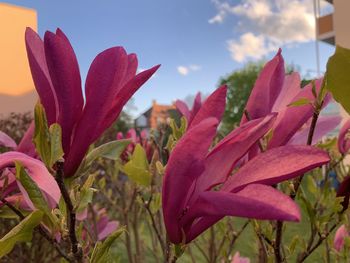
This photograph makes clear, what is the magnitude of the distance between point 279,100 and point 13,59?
12.9 metres

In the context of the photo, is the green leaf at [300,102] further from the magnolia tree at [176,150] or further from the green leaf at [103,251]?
the green leaf at [103,251]

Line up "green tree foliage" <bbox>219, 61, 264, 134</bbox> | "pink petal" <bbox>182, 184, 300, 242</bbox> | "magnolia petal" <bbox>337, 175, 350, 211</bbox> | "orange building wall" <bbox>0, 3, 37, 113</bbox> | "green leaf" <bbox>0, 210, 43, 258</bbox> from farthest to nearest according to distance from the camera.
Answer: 1. "green tree foliage" <bbox>219, 61, 264, 134</bbox>
2. "orange building wall" <bbox>0, 3, 37, 113</bbox>
3. "magnolia petal" <bbox>337, 175, 350, 211</bbox>
4. "green leaf" <bbox>0, 210, 43, 258</bbox>
5. "pink petal" <bbox>182, 184, 300, 242</bbox>

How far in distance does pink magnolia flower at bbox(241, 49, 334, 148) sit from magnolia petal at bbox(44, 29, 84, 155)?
19cm

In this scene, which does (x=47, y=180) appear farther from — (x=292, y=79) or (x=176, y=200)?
(x=292, y=79)

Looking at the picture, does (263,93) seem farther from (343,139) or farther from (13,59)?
(13,59)

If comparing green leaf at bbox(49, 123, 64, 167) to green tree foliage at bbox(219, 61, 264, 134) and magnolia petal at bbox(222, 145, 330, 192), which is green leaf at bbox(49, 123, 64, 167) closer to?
magnolia petal at bbox(222, 145, 330, 192)

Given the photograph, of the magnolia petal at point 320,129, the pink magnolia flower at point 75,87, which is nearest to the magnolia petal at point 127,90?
the pink magnolia flower at point 75,87

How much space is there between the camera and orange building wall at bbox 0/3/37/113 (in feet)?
40.3

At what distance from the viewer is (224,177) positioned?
45 cm

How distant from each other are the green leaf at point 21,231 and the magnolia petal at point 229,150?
16cm

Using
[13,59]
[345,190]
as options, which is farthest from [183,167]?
[13,59]

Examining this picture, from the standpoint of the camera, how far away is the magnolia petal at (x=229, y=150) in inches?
16.9

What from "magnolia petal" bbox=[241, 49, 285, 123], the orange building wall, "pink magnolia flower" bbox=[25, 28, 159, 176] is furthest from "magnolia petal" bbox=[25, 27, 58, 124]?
the orange building wall

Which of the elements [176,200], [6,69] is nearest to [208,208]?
[176,200]
